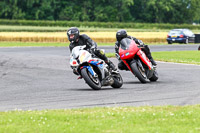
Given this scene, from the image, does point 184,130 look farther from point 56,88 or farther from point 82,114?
point 56,88

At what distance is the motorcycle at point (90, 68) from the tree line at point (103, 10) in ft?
263

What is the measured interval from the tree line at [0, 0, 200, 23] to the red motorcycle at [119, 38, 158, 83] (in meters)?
78.7

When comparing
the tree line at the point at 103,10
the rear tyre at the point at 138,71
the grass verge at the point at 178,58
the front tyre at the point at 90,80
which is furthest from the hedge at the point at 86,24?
the front tyre at the point at 90,80

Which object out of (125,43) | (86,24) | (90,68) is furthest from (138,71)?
(86,24)

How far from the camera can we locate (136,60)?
49.9 ft

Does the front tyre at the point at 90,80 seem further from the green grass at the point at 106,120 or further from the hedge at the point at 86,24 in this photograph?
the hedge at the point at 86,24

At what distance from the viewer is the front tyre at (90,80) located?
13156 mm

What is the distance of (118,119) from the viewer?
27.8ft

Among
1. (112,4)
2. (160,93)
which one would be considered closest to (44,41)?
(160,93)

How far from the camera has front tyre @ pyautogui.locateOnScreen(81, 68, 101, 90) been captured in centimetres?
1316

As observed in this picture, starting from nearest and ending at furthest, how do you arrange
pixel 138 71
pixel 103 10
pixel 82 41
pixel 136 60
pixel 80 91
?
pixel 80 91 → pixel 82 41 → pixel 138 71 → pixel 136 60 → pixel 103 10

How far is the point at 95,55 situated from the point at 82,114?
5.07 metres

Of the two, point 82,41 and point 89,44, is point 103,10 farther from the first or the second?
point 89,44

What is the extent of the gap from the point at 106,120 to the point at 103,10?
92.8 metres
